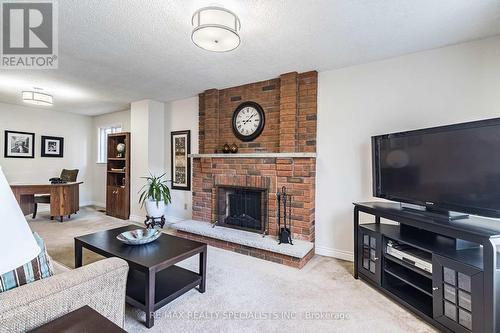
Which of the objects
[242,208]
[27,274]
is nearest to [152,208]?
[242,208]

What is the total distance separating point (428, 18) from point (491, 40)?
33.4 inches

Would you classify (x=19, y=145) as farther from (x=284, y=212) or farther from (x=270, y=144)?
(x=284, y=212)

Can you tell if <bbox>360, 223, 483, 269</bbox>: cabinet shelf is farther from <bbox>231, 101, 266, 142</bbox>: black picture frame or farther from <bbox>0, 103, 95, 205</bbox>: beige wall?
<bbox>0, 103, 95, 205</bbox>: beige wall

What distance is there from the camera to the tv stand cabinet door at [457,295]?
1.53m

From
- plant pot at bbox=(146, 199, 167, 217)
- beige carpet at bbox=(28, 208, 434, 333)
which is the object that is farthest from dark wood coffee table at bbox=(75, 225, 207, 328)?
plant pot at bbox=(146, 199, 167, 217)

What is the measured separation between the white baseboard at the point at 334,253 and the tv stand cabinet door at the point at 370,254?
1.66ft

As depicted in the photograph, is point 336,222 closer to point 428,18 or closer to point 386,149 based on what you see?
point 386,149

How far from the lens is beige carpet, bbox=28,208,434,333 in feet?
5.91

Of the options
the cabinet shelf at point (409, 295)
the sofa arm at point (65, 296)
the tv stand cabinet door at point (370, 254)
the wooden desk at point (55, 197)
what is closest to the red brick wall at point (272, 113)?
the tv stand cabinet door at point (370, 254)

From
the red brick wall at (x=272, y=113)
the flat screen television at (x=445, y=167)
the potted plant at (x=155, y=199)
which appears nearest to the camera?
the flat screen television at (x=445, y=167)

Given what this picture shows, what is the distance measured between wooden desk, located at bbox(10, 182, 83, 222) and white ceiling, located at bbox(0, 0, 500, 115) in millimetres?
1834

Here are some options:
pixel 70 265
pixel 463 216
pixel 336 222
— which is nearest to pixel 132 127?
pixel 70 265

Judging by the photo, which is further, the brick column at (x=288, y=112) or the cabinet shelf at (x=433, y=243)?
the brick column at (x=288, y=112)

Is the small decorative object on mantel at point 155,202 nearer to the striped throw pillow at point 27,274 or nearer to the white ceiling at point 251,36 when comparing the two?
the white ceiling at point 251,36
